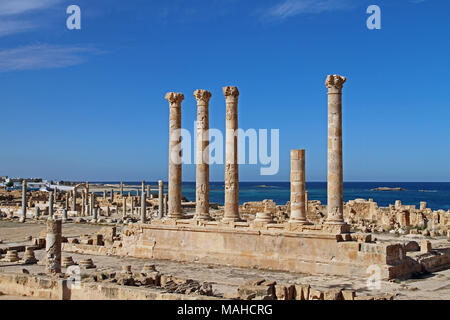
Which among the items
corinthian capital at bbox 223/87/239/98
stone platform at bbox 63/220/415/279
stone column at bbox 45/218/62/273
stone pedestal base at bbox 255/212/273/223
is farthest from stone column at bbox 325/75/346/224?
stone column at bbox 45/218/62/273

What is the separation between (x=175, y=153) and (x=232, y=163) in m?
2.89

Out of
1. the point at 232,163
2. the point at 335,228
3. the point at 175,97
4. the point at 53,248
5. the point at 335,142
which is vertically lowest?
the point at 53,248

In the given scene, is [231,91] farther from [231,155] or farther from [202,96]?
[231,155]

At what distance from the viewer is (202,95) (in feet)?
69.6

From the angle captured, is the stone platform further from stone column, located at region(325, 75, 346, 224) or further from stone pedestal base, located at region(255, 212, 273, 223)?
stone column, located at region(325, 75, 346, 224)

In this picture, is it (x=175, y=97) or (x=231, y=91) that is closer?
(x=231, y=91)

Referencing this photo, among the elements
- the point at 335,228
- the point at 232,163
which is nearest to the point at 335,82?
the point at 335,228

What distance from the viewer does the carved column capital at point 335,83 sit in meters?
17.5

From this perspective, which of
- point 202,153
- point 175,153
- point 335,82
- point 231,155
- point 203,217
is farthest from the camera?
point 175,153

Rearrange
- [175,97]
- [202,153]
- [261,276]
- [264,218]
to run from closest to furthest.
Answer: [261,276], [264,218], [202,153], [175,97]

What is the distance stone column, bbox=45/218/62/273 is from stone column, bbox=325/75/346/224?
9.13 metres
